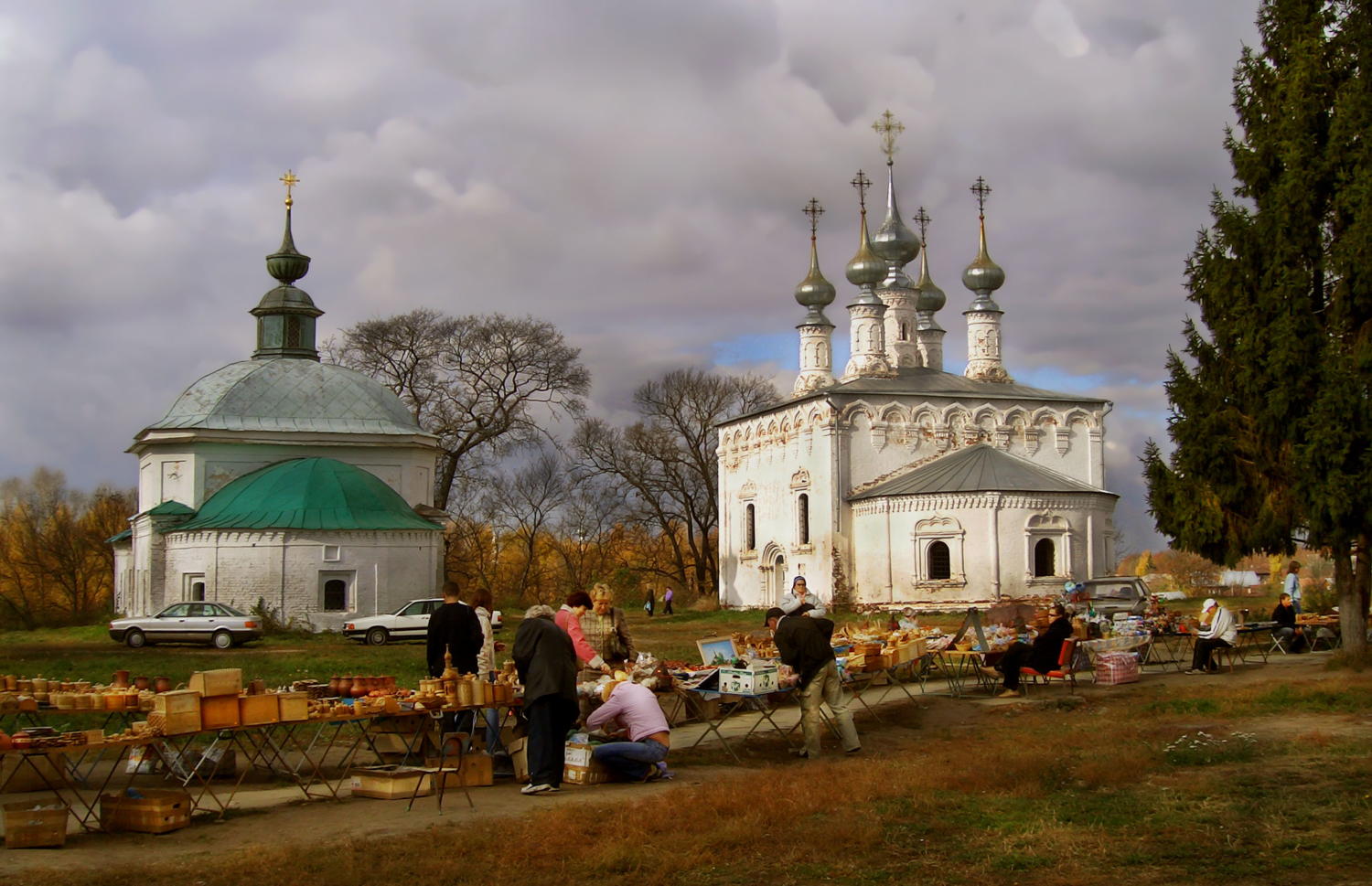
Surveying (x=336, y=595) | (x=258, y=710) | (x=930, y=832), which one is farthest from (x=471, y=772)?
(x=336, y=595)

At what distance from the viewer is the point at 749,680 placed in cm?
1062

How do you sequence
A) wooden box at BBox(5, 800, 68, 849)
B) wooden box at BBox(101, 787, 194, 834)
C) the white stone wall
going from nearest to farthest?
wooden box at BBox(5, 800, 68, 849), wooden box at BBox(101, 787, 194, 834), the white stone wall

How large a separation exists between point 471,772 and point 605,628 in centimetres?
192

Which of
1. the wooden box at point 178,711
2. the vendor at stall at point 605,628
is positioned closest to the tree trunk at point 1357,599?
the vendor at stall at point 605,628

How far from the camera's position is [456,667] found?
34.6 ft

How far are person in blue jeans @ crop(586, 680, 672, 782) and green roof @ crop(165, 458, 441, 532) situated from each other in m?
22.7

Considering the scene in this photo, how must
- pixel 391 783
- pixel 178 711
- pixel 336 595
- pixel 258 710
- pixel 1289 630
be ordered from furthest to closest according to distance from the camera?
pixel 336 595
pixel 1289 630
pixel 391 783
pixel 258 710
pixel 178 711

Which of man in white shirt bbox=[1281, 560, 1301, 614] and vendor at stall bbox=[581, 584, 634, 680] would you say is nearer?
vendor at stall bbox=[581, 584, 634, 680]

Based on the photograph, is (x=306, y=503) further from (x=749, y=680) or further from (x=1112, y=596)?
(x=749, y=680)

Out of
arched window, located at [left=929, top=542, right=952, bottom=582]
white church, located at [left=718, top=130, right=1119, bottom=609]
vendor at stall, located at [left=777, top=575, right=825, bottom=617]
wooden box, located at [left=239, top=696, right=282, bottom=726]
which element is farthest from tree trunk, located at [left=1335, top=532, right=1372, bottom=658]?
arched window, located at [left=929, top=542, right=952, bottom=582]

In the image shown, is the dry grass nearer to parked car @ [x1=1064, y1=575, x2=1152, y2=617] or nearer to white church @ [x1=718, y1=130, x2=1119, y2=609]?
parked car @ [x1=1064, y1=575, x2=1152, y2=617]

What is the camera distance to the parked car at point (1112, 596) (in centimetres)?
2241

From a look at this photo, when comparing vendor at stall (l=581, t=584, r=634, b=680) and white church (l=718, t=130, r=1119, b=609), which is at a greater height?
white church (l=718, t=130, r=1119, b=609)

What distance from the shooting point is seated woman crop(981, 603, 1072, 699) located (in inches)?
586
